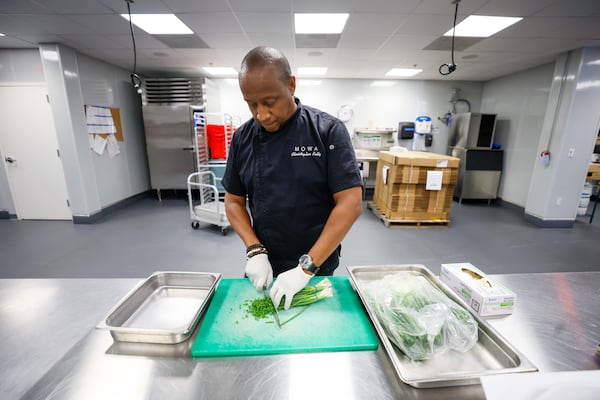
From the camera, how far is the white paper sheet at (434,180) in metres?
3.94

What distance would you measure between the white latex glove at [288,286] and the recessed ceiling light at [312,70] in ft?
17.1

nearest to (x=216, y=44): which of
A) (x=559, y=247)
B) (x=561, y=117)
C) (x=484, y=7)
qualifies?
(x=484, y=7)

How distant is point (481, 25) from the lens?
3152 millimetres

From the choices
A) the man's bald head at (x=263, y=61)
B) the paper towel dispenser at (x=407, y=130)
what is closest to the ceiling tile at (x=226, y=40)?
the man's bald head at (x=263, y=61)

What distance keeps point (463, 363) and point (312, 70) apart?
18.7 feet

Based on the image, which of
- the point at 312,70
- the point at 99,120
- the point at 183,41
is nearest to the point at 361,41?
the point at 312,70

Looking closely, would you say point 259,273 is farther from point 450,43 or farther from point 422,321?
point 450,43

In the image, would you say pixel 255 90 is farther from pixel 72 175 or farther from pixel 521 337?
pixel 72 175

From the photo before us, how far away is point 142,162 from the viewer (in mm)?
6062

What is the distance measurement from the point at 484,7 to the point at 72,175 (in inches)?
229

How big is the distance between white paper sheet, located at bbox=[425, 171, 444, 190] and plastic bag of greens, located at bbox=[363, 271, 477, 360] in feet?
11.3

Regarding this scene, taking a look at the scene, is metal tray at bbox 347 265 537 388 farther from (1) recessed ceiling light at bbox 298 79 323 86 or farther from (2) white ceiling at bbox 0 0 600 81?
(1) recessed ceiling light at bbox 298 79 323 86

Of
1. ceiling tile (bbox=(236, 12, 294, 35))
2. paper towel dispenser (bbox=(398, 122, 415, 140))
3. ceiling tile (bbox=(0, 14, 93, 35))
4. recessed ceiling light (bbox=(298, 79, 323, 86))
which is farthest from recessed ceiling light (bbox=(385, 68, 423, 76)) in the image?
ceiling tile (bbox=(0, 14, 93, 35))

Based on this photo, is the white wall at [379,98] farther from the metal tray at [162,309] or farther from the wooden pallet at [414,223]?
the metal tray at [162,309]
